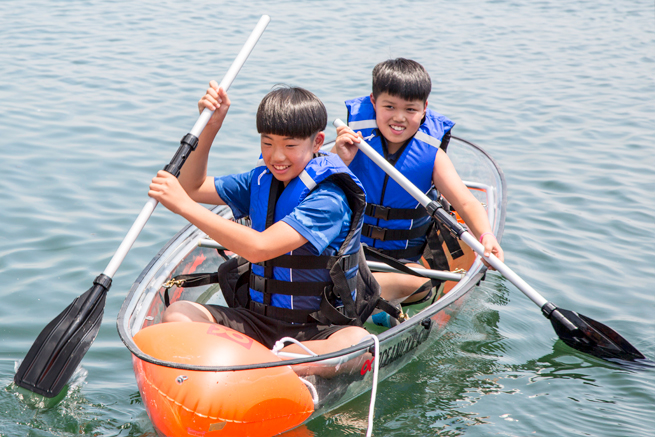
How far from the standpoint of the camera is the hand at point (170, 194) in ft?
8.29

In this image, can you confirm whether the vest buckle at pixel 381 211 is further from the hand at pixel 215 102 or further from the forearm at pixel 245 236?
the forearm at pixel 245 236

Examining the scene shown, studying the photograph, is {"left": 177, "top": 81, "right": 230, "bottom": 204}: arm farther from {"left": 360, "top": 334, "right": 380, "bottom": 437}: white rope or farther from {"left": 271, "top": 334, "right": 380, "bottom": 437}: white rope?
{"left": 360, "top": 334, "right": 380, "bottom": 437}: white rope

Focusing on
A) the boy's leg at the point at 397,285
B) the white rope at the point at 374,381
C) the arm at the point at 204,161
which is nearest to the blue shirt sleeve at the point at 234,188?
the arm at the point at 204,161

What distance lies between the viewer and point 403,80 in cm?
352

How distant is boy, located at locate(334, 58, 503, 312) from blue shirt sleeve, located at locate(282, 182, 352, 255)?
80cm

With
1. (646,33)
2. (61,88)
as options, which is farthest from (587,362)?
(646,33)

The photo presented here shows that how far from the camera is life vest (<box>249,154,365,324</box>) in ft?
9.19

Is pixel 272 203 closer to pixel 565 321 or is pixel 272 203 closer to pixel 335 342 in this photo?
pixel 335 342

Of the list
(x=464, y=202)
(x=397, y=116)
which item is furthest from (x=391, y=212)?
(x=397, y=116)

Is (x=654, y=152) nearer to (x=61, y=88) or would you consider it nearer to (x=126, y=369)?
(x=126, y=369)

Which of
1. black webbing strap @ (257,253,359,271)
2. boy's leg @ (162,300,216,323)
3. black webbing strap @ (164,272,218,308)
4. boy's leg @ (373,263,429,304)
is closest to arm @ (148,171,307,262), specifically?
black webbing strap @ (257,253,359,271)

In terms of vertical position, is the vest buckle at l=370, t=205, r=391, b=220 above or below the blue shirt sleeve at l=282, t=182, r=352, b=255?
below

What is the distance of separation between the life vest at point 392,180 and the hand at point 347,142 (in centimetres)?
20

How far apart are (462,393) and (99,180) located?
360cm
